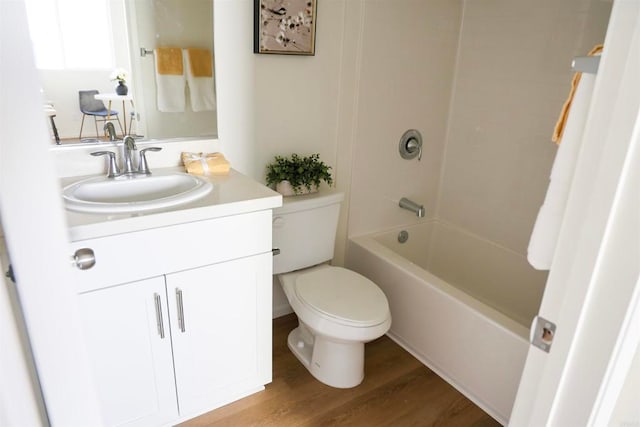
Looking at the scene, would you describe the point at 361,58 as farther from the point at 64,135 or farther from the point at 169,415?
the point at 169,415

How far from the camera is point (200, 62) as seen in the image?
5.71ft

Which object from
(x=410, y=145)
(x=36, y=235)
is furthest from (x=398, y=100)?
(x=36, y=235)

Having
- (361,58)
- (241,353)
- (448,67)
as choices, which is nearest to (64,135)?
(241,353)

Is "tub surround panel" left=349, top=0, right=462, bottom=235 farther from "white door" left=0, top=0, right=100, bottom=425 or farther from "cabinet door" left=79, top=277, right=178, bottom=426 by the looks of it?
"white door" left=0, top=0, right=100, bottom=425

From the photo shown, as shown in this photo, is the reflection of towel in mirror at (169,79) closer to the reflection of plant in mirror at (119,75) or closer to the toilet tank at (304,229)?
the reflection of plant in mirror at (119,75)

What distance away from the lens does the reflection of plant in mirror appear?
61.7 inches

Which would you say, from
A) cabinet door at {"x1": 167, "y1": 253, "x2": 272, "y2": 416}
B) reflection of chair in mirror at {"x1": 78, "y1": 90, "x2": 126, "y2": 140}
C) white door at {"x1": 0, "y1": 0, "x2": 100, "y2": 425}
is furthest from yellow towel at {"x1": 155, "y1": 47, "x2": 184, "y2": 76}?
white door at {"x1": 0, "y1": 0, "x2": 100, "y2": 425}

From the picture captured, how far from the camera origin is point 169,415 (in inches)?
60.6

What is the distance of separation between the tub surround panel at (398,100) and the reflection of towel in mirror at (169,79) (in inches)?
34.9

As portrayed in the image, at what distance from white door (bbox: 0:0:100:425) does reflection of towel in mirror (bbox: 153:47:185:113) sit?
4.43 ft

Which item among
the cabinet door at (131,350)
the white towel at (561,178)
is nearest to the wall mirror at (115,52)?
the cabinet door at (131,350)

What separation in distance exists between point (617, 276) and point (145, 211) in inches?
46.0

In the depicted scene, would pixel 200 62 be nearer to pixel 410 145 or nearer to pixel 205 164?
pixel 205 164

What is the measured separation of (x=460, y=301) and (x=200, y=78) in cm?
145
